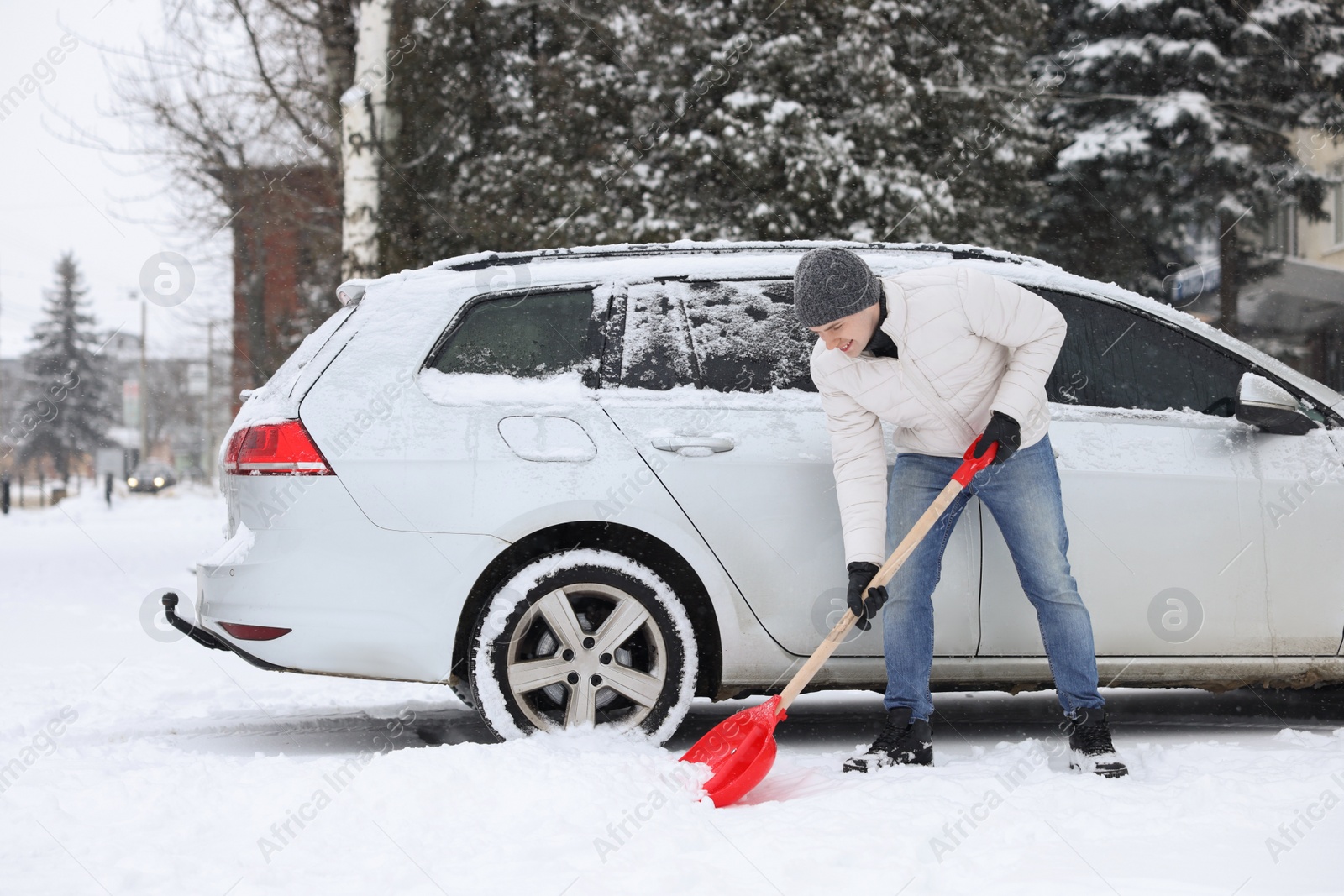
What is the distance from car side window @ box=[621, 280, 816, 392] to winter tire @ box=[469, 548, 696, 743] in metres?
0.65

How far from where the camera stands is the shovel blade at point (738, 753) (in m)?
3.43

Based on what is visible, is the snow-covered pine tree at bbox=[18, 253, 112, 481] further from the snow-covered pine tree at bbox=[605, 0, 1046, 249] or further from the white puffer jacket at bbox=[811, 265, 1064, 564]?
the white puffer jacket at bbox=[811, 265, 1064, 564]

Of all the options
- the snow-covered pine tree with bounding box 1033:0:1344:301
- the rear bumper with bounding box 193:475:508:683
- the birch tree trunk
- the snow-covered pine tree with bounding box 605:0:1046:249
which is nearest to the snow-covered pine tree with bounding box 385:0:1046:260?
the snow-covered pine tree with bounding box 605:0:1046:249

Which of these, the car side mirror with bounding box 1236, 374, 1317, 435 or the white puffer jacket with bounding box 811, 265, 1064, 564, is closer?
the white puffer jacket with bounding box 811, 265, 1064, 564

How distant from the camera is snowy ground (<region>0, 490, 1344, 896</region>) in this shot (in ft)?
9.25

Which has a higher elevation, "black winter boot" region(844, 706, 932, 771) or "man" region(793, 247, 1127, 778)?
"man" region(793, 247, 1127, 778)

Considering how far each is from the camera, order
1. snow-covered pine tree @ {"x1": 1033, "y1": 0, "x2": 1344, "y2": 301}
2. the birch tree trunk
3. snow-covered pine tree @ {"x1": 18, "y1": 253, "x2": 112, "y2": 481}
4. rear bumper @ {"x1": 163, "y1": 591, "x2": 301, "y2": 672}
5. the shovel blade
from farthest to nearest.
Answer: snow-covered pine tree @ {"x1": 18, "y1": 253, "x2": 112, "y2": 481}, snow-covered pine tree @ {"x1": 1033, "y1": 0, "x2": 1344, "y2": 301}, the birch tree trunk, rear bumper @ {"x1": 163, "y1": 591, "x2": 301, "y2": 672}, the shovel blade

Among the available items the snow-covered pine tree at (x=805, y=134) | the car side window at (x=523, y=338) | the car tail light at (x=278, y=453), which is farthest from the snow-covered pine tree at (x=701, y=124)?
the car tail light at (x=278, y=453)

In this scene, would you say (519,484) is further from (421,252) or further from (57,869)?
(421,252)

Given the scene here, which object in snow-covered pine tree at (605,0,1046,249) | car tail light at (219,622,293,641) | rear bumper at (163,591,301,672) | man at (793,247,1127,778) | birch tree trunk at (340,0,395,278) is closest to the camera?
man at (793,247,1127,778)

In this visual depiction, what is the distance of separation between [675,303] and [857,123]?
9.17m

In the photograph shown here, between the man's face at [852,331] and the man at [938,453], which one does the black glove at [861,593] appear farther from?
the man's face at [852,331]

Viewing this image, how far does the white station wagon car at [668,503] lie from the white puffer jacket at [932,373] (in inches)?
11.2

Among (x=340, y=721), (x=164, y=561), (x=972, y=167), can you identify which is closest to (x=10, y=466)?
(x=164, y=561)
